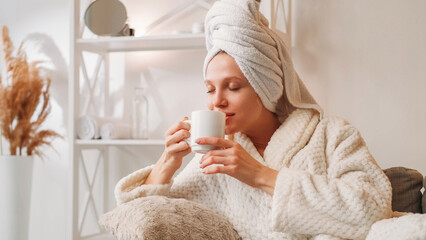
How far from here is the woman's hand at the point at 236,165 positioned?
4.28ft

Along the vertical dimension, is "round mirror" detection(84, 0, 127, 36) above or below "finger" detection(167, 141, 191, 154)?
above

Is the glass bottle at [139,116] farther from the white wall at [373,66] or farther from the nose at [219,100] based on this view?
the nose at [219,100]

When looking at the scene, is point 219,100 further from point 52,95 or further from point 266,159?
point 52,95

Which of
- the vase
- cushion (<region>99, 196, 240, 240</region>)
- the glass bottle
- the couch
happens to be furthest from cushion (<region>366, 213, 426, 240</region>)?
the vase

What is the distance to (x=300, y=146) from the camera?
1491 millimetres

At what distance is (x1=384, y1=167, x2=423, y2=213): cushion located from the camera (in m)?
1.60

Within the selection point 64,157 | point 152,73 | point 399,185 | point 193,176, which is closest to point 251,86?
point 193,176

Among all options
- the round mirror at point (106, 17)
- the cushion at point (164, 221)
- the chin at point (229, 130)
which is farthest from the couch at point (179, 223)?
the round mirror at point (106, 17)

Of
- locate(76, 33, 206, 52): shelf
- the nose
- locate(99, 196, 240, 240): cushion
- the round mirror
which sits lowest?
locate(99, 196, 240, 240): cushion

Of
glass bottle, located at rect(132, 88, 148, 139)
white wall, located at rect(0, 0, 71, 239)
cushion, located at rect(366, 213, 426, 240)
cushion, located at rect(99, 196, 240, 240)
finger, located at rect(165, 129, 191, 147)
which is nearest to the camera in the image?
cushion, located at rect(366, 213, 426, 240)

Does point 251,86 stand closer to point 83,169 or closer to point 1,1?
point 83,169

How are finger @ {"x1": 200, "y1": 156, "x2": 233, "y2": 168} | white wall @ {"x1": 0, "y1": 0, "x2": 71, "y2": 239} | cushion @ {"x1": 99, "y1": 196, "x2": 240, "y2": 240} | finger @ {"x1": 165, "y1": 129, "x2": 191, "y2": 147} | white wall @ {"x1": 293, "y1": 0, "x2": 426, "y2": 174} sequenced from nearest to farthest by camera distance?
cushion @ {"x1": 99, "y1": 196, "x2": 240, "y2": 240} < finger @ {"x1": 200, "y1": 156, "x2": 233, "y2": 168} < finger @ {"x1": 165, "y1": 129, "x2": 191, "y2": 147} < white wall @ {"x1": 293, "y1": 0, "x2": 426, "y2": 174} < white wall @ {"x1": 0, "y1": 0, "x2": 71, "y2": 239}

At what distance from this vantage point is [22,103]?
258 cm

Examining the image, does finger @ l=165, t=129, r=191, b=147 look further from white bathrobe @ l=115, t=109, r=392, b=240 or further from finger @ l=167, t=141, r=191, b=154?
white bathrobe @ l=115, t=109, r=392, b=240
